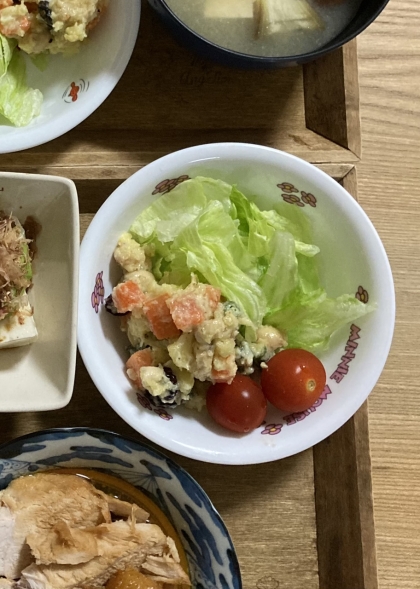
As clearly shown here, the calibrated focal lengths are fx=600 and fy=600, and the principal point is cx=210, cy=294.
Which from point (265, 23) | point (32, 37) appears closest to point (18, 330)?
point (32, 37)

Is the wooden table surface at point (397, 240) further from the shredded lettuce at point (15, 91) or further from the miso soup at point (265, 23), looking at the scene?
the shredded lettuce at point (15, 91)

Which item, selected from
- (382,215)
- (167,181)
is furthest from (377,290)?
(167,181)

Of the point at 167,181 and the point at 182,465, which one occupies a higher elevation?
the point at 167,181

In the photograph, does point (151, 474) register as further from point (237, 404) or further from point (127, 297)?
point (127, 297)

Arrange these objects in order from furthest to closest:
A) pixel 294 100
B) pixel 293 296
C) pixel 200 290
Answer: pixel 294 100, pixel 293 296, pixel 200 290

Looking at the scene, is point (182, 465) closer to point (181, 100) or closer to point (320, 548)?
point (320, 548)

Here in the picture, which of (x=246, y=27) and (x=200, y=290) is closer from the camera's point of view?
(x=200, y=290)
